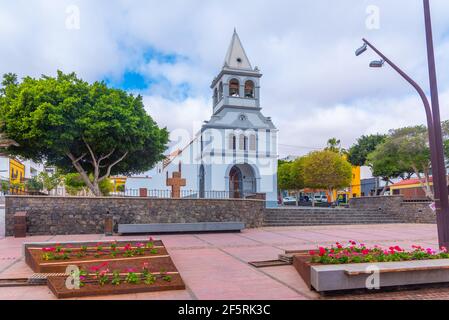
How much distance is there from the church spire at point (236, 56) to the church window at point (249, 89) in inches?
47.7

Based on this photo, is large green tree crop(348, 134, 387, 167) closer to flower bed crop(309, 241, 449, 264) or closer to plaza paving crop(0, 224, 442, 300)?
plaza paving crop(0, 224, 442, 300)

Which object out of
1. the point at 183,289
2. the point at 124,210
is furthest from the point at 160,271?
the point at 124,210

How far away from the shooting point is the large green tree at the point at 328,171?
3338 centimetres

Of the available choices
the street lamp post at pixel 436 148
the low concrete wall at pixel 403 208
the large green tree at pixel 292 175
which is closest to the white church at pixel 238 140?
the large green tree at pixel 292 175

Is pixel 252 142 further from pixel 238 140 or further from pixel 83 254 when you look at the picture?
pixel 83 254

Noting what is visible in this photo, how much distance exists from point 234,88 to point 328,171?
10.9 meters

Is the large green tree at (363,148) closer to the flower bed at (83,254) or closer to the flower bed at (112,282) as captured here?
the flower bed at (83,254)

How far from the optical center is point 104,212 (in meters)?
15.7

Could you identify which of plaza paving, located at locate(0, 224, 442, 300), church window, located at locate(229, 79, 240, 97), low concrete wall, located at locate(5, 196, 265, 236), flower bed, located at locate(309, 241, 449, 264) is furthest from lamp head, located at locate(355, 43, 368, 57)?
church window, located at locate(229, 79, 240, 97)

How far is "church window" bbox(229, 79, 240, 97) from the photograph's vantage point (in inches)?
1223

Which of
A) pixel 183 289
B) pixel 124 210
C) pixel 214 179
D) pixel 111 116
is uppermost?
pixel 111 116
